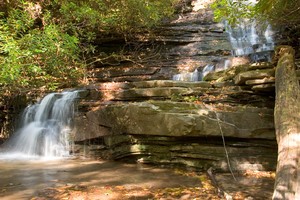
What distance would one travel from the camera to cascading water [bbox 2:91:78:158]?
8.40 m

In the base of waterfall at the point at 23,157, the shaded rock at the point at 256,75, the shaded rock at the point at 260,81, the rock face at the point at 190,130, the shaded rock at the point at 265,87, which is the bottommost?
the base of waterfall at the point at 23,157

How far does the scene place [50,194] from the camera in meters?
4.62

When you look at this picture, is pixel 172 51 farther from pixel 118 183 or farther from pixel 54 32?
pixel 118 183

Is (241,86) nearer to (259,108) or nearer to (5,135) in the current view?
(259,108)

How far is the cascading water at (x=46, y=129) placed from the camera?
8.40 metres

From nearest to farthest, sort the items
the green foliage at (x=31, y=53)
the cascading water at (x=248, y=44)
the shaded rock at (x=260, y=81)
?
the shaded rock at (x=260, y=81), the green foliage at (x=31, y=53), the cascading water at (x=248, y=44)

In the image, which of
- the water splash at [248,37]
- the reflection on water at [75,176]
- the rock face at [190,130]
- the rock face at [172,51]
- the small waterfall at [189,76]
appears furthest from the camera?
the water splash at [248,37]

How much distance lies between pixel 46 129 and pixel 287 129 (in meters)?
6.84

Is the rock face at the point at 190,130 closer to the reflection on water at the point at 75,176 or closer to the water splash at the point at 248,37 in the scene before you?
the reflection on water at the point at 75,176

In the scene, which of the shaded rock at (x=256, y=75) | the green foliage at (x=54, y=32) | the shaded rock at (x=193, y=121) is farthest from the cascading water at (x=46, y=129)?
the shaded rock at (x=256, y=75)

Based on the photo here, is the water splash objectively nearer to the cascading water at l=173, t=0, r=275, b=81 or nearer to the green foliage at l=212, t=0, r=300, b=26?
the cascading water at l=173, t=0, r=275, b=81

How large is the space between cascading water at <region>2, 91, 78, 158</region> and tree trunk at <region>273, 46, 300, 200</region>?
5.77 m

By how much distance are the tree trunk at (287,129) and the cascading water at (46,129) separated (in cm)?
577

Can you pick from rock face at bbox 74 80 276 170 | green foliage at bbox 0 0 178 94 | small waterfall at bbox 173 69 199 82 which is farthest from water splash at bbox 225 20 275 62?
rock face at bbox 74 80 276 170
